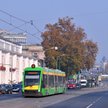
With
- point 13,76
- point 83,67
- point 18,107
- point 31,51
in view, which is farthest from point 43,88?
point 31,51

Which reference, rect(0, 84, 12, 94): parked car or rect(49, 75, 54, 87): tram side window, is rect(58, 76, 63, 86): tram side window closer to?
rect(49, 75, 54, 87): tram side window

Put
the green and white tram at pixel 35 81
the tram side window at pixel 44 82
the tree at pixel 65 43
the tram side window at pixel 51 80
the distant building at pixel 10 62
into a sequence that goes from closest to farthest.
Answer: the green and white tram at pixel 35 81
the tram side window at pixel 44 82
the tram side window at pixel 51 80
the distant building at pixel 10 62
the tree at pixel 65 43

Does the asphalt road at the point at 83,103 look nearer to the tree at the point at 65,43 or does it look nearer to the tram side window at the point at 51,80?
the tram side window at the point at 51,80

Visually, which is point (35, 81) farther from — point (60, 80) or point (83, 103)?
point (60, 80)

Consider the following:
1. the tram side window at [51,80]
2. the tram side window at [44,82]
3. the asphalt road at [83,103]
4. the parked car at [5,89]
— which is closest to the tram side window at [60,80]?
the tram side window at [51,80]

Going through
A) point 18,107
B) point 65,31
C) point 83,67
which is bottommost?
point 18,107

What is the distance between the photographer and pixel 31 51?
494 feet

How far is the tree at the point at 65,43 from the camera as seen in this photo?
109125mm

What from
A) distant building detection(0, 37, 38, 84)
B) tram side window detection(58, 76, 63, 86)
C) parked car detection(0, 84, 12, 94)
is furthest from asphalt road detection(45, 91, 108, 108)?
distant building detection(0, 37, 38, 84)

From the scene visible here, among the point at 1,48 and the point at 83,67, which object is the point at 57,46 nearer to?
the point at 83,67

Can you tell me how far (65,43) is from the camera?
109 m

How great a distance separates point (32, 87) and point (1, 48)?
46.4m

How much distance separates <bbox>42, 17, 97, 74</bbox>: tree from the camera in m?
109

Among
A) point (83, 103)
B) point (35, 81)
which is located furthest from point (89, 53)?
point (83, 103)
